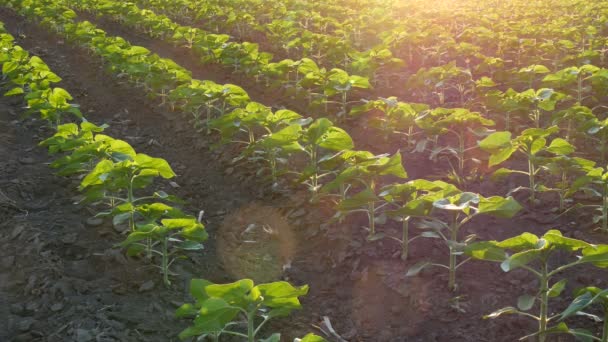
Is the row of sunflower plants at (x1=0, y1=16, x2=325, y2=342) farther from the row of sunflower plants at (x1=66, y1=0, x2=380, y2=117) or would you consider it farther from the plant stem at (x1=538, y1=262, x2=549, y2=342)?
the row of sunflower plants at (x1=66, y1=0, x2=380, y2=117)

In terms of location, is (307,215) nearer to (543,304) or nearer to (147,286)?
(147,286)

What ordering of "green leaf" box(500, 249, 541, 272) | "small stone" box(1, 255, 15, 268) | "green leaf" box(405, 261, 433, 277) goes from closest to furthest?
"green leaf" box(500, 249, 541, 272) → "green leaf" box(405, 261, 433, 277) → "small stone" box(1, 255, 15, 268)

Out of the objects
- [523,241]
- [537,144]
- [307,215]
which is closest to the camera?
[523,241]

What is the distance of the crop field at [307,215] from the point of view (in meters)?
3.63

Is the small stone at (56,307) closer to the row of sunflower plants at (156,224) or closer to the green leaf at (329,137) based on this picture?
the row of sunflower plants at (156,224)

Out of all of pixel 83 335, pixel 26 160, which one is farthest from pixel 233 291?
pixel 26 160

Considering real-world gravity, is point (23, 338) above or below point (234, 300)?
below

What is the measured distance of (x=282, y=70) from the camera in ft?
27.0

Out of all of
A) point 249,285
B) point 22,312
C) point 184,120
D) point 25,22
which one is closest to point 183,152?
point 184,120

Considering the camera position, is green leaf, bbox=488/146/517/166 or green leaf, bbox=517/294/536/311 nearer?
green leaf, bbox=517/294/536/311

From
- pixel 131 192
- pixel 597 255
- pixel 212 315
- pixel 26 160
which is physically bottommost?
pixel 26 160

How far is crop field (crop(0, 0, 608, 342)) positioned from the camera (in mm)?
3629

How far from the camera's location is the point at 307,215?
5.38 m

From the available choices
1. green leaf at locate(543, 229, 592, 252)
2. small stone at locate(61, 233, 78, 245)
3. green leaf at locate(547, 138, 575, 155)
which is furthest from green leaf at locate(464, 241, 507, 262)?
small stone at locate(61, 233, 78, 245)
